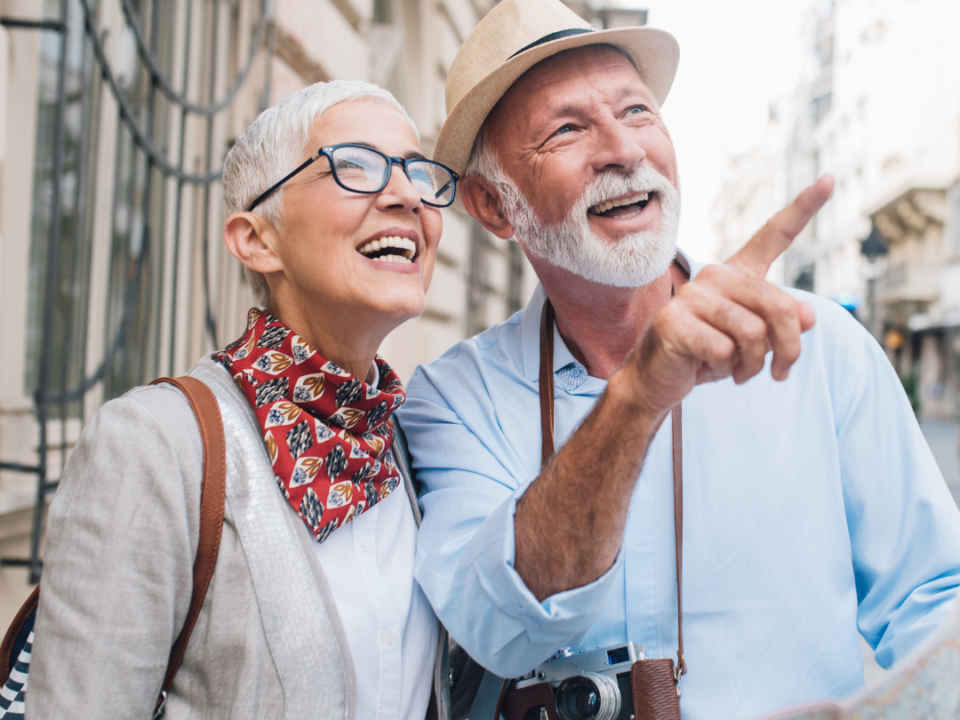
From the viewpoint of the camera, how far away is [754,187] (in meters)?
71.4

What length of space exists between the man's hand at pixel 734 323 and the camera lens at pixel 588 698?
63 centimetres

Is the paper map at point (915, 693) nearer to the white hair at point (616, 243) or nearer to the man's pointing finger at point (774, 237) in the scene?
the man's pointing finger at point (774, 237)

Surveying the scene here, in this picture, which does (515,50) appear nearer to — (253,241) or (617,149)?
(617,149)

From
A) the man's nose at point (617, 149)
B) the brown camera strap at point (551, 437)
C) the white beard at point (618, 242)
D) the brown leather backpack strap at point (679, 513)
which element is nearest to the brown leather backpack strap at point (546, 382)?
the brown camera strap at point (551, 437)

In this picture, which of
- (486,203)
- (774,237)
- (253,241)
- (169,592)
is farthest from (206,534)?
(486,203)

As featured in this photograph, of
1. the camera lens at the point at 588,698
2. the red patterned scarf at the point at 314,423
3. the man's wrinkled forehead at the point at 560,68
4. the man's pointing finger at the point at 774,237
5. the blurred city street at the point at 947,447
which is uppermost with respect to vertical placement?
the man's wrinkled forehead at the point at 560,68

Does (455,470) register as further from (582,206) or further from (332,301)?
(582,206)

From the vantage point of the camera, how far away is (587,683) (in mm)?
1507

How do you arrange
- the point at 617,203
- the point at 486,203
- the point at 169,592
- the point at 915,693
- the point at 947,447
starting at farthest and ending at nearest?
the point at 947,447 < the point at 486,203 < the point at 617,203 < the point at 169,592 < the point at 915,693

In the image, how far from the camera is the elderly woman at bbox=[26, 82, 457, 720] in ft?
4.22

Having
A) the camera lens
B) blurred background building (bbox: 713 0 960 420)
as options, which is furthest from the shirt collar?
blurred background building (bbox: 713 0 960 420)

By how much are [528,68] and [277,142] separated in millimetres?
704

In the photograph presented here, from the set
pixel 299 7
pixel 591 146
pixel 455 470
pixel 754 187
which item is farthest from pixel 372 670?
pixel 754 187

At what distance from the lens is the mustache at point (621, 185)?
1.87 metres
